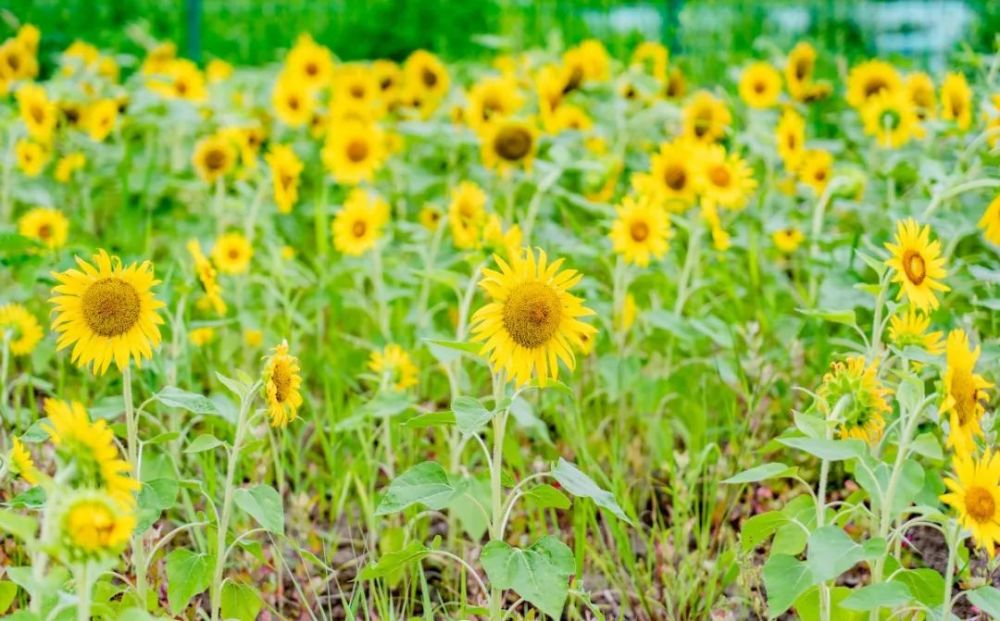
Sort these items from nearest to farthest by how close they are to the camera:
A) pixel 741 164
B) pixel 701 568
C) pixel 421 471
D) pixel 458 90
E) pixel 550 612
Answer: pixel 550 612
pixel 421 471
pixel 701 568
pixel 741 164
pixel 458 90

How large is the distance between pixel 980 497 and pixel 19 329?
1751 mm

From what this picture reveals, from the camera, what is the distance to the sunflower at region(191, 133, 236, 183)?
3.18 m

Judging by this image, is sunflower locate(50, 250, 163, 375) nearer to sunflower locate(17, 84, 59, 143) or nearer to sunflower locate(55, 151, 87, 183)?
sunflower locate(17, 84, 59, 143)

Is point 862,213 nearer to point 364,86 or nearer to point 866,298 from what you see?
A: point 866,298

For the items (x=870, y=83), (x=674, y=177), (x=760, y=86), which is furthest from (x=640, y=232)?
(x=760, y=86)

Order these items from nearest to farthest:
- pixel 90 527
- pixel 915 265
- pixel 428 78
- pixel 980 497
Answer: pixel 90 527 → pixel 980 497 → pixel 915 265 → pixel 428 78

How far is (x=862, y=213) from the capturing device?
10.3 feet

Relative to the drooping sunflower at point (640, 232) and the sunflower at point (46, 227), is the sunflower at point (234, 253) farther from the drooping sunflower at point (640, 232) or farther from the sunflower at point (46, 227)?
the drooping sunflower at point (640, 232)

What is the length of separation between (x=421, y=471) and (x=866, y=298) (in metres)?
1.21

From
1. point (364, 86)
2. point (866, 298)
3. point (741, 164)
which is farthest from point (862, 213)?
point (364, 86)

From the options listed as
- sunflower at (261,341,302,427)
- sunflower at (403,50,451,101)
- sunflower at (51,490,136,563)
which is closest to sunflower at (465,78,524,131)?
sunflower at (403,50,451,101)

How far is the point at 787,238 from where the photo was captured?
316 centimetres

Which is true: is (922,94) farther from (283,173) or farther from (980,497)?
(980,497)

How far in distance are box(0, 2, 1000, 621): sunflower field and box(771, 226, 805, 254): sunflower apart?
1 centimetres
